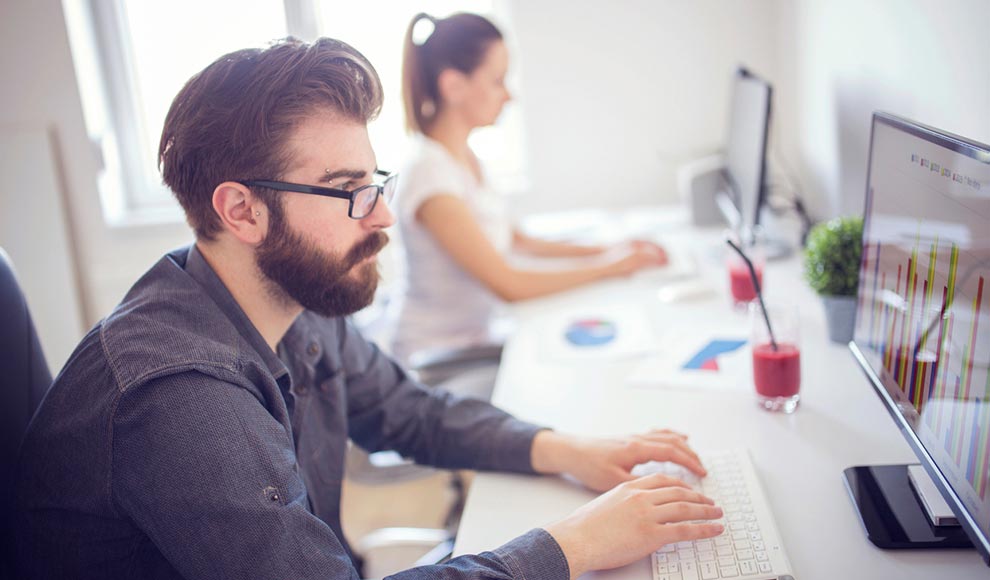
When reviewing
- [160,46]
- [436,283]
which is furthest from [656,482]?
[160,46]

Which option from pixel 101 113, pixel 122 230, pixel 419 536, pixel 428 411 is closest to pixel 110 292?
pixel 122 230

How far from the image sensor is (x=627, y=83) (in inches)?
120

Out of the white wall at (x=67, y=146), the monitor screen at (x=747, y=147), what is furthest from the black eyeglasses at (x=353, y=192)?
the white wall at (x=67, y=146)

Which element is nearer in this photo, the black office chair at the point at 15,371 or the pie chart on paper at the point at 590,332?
the black office chair at the point at 15,371

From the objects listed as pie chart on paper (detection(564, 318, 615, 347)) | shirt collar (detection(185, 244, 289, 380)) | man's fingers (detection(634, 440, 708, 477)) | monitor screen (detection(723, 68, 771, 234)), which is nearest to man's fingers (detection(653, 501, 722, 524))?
man's fingers (detection(634, 440, 708, 477))

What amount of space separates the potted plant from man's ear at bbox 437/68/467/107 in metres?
0.99

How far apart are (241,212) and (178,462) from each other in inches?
14.0

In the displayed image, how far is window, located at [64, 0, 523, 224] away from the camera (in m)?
3.15

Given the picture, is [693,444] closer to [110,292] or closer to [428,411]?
[428,411]

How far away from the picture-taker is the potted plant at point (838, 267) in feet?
4.65

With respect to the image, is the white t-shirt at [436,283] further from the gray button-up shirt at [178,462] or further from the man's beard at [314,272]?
the gray button-up shirt at [178,462]

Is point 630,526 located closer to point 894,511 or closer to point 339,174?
point 894,511

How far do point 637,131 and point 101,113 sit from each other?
2.03 meters

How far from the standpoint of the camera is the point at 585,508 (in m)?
0.98
